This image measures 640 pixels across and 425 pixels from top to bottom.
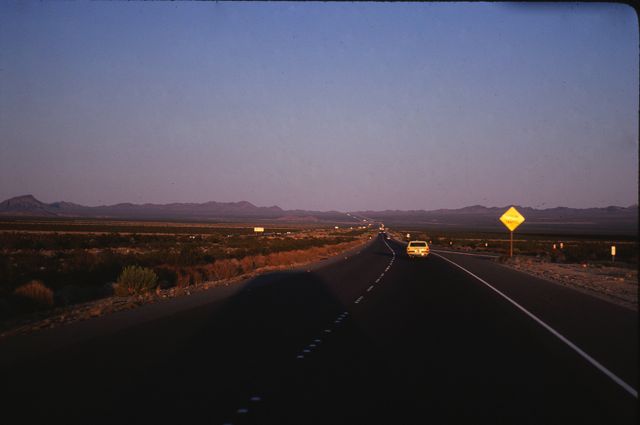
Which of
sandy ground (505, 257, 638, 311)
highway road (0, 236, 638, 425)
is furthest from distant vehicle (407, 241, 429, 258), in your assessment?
highway road (0, 236, 638, 425)

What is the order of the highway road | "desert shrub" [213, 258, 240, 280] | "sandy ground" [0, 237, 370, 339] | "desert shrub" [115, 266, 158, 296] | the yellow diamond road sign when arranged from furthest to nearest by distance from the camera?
the yellow diamond road sign, "desert shrub" [213, 258, 240, 280], "desert shrub" [115, 266, 158, 296], "sandy ground" [0, 237, 370, 339], the highway road

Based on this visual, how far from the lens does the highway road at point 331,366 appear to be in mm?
7492

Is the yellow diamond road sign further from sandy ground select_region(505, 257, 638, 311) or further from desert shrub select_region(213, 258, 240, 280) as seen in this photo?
desert shrub select_region(213, 258, 240, 280)

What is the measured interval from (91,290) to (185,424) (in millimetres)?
18100

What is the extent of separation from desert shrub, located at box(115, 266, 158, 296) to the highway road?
17.2 ft

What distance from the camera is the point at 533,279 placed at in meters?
31.6

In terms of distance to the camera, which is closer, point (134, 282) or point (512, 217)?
point (134, 282)

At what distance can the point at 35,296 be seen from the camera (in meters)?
19.6

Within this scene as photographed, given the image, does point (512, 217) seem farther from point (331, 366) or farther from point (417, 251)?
point (331, 366)

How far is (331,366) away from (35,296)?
12902 mm

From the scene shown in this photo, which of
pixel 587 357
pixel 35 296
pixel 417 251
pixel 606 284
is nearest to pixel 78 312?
pixel 35 296

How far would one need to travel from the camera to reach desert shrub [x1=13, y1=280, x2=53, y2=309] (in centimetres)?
1923

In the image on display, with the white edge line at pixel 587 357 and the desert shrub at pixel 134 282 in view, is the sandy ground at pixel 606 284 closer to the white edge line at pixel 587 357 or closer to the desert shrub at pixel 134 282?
the white edge line at pixel 587 357

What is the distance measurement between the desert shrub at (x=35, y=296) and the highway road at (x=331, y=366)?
358 cm
